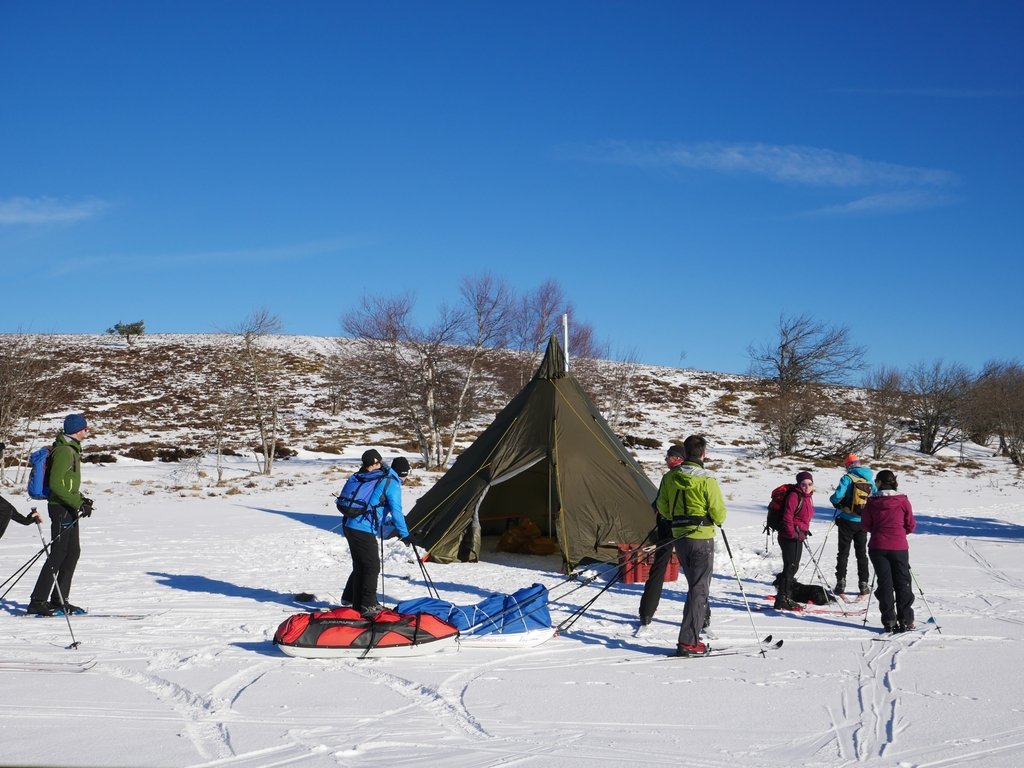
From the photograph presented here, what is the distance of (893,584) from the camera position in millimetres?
7090

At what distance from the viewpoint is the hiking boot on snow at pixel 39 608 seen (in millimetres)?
7023

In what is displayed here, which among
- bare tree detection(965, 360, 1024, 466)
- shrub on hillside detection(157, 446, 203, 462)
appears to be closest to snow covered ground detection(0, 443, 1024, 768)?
shrub on hillside detection(157, 446, 203, 462)

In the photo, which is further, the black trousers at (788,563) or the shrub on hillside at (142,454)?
the shrub on hillside at (142,454)

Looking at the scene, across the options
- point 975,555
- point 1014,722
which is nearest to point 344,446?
point 975,555

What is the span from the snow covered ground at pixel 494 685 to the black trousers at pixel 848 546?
78 centimetres

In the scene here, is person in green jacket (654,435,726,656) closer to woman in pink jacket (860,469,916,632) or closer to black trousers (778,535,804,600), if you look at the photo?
woman in pink jacket (860,469,916,632)

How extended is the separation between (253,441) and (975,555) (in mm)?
26273

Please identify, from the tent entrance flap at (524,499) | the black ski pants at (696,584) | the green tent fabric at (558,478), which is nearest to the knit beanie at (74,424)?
the green tent fabric at (558,478)

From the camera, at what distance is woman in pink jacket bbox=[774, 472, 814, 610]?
8.00m

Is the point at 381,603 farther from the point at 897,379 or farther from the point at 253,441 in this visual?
the point at 897,379

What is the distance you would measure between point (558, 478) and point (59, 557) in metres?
5.66

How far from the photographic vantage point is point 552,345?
11.7 meters

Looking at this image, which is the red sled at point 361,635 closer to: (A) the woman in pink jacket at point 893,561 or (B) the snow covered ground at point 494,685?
(B) the snow covered ground at point 494,685

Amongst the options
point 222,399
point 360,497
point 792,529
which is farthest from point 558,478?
point 222,399
